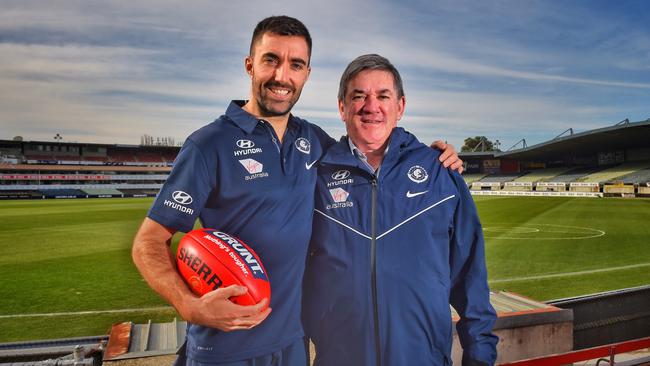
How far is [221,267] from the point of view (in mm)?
2285

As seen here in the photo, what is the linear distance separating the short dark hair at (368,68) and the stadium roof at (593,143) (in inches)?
2018

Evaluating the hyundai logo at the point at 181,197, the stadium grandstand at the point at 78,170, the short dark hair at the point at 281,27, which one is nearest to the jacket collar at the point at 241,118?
the short dark hair at the point at 281,27

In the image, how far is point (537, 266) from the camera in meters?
11.9

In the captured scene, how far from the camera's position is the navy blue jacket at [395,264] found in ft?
8.10

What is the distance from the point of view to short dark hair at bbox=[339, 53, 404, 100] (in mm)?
2750

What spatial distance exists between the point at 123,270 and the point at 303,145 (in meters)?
11.1

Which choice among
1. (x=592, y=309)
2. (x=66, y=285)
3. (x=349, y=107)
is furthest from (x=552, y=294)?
(x=66, y=285)

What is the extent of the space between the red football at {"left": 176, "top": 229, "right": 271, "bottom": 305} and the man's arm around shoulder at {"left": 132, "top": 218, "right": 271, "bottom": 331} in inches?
3.2

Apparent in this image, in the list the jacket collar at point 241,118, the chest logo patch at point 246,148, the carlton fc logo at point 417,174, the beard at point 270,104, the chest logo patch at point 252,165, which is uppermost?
the beard at point 270,104

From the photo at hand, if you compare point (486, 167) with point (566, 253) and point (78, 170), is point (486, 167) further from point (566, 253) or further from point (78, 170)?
point (78, 170)

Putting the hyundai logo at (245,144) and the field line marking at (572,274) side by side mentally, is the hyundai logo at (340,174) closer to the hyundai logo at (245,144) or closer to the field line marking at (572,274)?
the hyundai logo at (245,144)

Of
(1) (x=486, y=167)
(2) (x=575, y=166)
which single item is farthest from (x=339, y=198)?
(1) (x=486, y=167)

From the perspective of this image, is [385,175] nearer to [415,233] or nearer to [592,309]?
[415,233]

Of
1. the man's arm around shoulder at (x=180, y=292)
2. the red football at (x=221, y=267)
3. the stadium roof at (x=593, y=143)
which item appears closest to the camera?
the man's arm around shoulder at (x=180, y=292)
